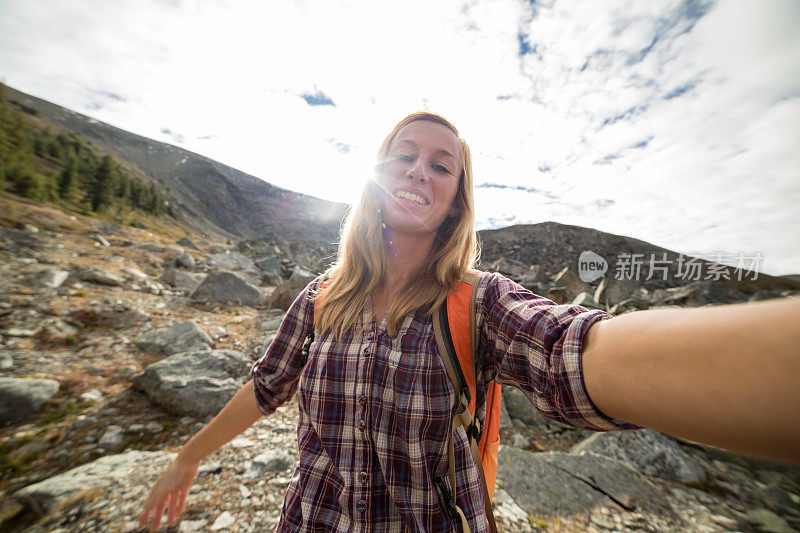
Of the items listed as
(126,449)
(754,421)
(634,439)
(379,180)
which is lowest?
(126,449)

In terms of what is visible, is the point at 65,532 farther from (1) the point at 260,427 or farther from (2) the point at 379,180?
(2) the point at 379,180

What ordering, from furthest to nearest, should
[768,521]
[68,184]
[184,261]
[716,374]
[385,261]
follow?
[68,184] < [184,261] < [768,521] < [385,261] < [716,374]

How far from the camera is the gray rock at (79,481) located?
2279mm

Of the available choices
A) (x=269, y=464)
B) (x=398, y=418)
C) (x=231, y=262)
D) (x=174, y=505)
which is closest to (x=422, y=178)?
(x=398, y=418)

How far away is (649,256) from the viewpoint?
20922 millimetres

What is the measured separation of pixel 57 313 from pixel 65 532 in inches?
218

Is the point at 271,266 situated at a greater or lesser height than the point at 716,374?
lesser

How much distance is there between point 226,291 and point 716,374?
10805 millimetres

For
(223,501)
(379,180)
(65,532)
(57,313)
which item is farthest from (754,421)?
(57,313)

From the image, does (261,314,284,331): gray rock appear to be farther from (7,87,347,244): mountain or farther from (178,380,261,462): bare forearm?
(7,87,347,244): mountain

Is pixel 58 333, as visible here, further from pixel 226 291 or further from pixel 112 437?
pixel 226 291

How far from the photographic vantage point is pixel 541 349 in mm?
1028

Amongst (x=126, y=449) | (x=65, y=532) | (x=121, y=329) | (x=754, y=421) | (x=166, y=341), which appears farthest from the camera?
(x=121, y=329)

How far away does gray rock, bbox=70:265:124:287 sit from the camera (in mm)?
7509
